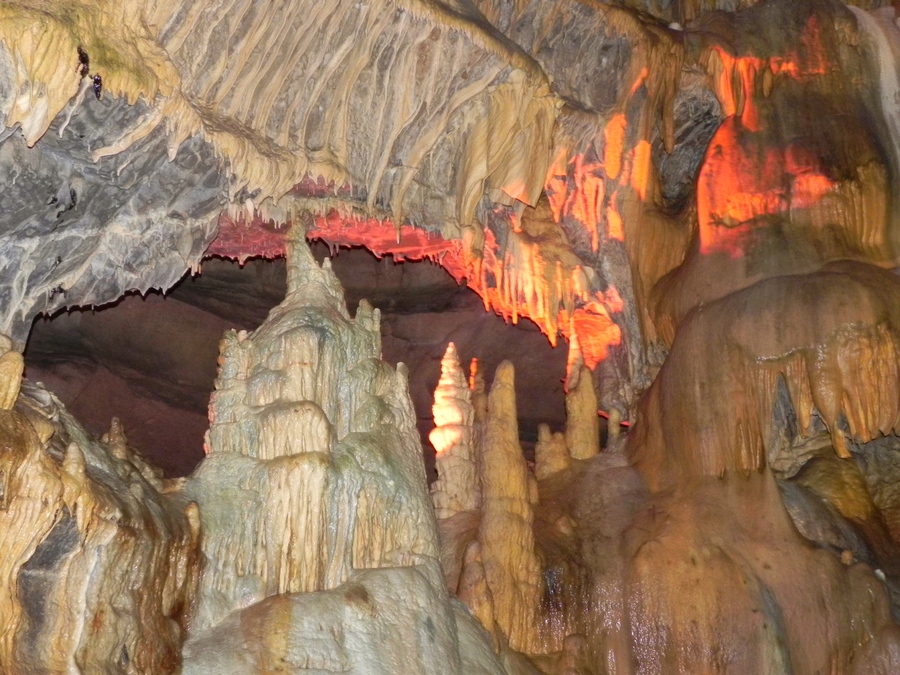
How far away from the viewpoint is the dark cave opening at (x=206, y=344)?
12469 millimetres

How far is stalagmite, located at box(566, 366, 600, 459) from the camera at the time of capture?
10094mm

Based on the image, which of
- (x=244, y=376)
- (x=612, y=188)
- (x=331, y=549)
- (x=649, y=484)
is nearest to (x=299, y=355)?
(x=244, y=376)

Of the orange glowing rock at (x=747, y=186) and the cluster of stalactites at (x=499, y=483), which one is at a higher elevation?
the orange glowing rock at (x=747, y=186)

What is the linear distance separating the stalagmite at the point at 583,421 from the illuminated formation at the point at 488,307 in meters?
0.03

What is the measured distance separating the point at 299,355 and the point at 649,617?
3.24 metres

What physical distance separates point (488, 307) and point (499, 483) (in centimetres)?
263

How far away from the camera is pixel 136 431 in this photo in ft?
42.3

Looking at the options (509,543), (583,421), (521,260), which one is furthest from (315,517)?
Answer: (521,260)

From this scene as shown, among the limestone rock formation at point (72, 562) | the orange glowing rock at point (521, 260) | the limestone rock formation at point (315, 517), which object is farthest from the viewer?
the orange glowing rock at point (521, 260)

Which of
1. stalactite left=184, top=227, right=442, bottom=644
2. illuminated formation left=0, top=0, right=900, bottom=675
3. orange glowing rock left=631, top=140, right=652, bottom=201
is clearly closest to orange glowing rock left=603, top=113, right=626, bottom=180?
illuminated formation left=0, top=0, right=900, bottom=675

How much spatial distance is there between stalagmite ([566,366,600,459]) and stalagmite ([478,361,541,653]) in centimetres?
155

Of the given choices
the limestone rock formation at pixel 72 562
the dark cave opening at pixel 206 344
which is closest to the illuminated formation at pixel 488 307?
the limestone rock formation at pixel 72 562

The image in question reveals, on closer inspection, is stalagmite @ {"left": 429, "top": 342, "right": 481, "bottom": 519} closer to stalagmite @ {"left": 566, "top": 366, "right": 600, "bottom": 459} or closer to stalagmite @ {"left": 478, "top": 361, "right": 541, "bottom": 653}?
stalagmite @ {"left": 478, "top": 361, "right": 541, "bottom": 653}

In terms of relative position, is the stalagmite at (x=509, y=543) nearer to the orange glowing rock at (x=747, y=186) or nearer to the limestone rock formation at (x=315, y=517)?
the limestone rock formation at (x=315, y=517)
